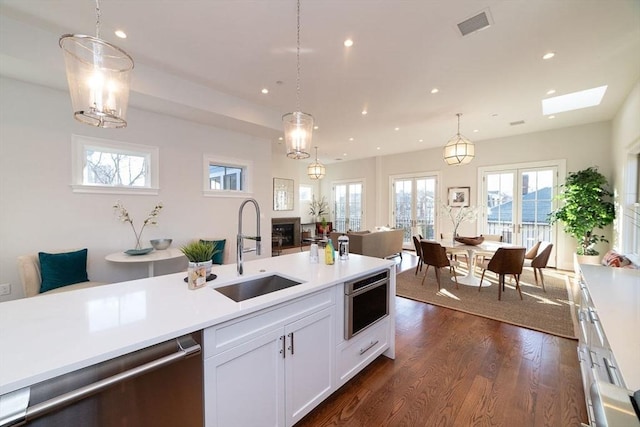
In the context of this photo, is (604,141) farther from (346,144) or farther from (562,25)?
(346,144)

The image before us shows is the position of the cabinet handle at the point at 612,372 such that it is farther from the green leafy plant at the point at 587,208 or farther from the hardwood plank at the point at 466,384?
the green leafy plant at the point at 587,208

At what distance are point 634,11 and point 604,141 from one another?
13.5 ft

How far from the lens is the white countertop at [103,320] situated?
0.84 meters

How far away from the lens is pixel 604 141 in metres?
5.02

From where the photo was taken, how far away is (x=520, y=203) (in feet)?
19.8

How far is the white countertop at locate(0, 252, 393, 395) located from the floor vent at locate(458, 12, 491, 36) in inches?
105

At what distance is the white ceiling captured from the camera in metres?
2.24

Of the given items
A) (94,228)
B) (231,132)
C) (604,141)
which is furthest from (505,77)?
(94,228)

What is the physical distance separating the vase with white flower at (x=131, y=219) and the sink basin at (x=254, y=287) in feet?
8.54

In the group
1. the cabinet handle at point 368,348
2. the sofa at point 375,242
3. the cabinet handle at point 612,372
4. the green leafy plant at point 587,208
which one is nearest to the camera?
the cabinet handle at point 612,372

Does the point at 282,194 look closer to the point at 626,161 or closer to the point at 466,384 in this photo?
the point at 466,384

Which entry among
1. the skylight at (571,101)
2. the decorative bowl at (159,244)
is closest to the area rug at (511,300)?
the skylight at (571,101)

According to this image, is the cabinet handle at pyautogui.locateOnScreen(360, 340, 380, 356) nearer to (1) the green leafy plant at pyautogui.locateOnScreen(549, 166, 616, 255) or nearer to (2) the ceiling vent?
(2) the ceiling vent

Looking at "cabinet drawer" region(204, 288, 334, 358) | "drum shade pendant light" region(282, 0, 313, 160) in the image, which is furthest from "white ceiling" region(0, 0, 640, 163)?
"cabinet drawer" region(204, 288, 334, 358)
